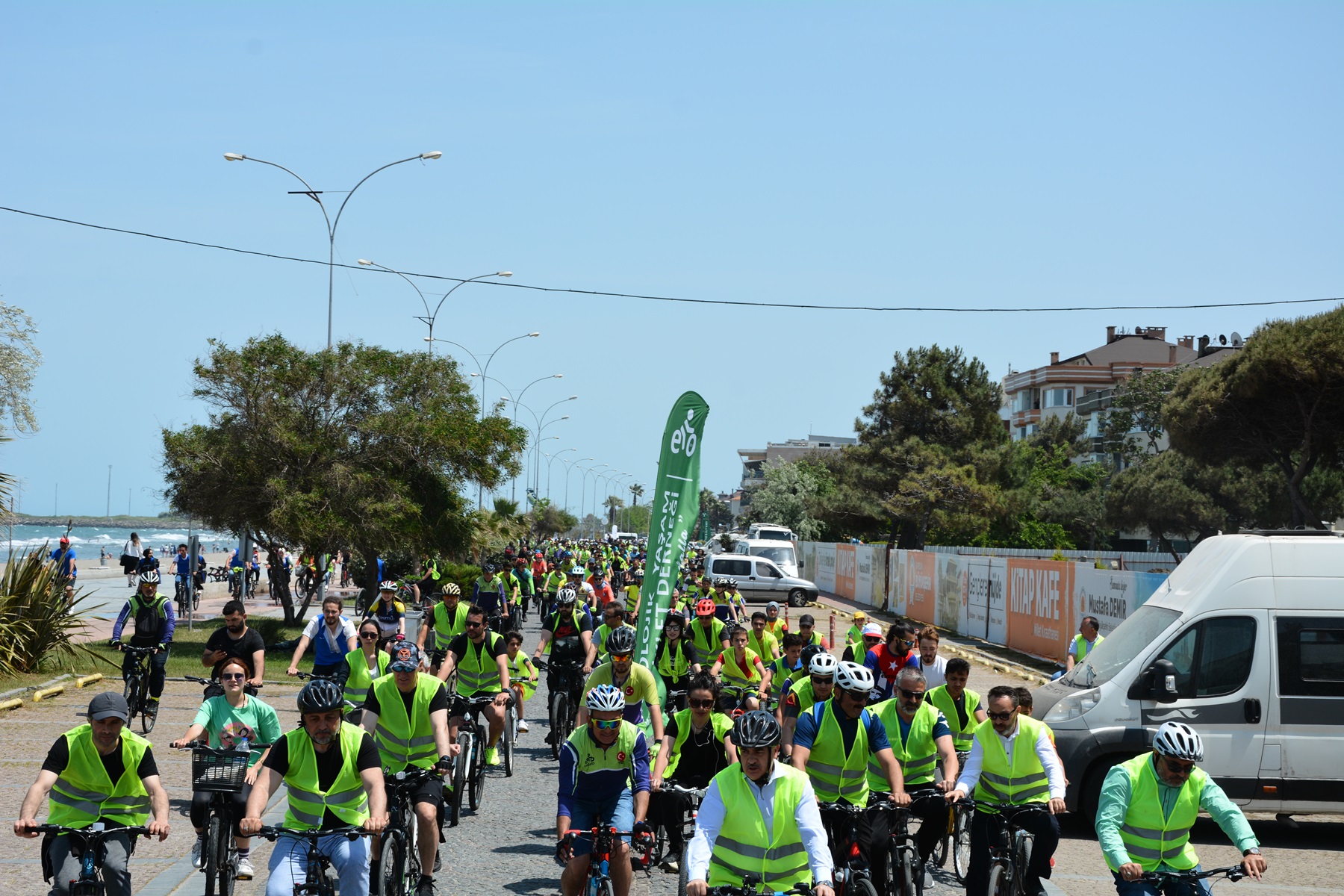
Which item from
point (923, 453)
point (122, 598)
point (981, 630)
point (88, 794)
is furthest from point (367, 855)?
point (923, 453)

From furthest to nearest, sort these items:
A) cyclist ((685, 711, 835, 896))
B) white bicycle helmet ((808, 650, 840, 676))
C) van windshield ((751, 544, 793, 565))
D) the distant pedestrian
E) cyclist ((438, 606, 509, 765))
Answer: van windshield ((751, 544, 793, 565)), the distant pedestrian, cyclist ((438, 606, 509, 765)), white bicycle helmet ((808, 650, 840, 676)), cyclist ((685, 711, 835, 896))

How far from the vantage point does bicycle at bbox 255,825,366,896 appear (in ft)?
21.4

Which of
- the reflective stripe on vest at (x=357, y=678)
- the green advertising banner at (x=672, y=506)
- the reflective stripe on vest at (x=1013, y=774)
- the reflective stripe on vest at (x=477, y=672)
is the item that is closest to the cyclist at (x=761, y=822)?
the reflective stripe on vest at (x=1013, y=774)

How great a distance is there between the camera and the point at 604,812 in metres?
7.82

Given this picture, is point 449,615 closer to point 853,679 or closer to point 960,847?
point 960,847

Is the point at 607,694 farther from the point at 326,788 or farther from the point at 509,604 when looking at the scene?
the point at 509,604

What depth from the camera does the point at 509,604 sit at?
24.8 metres

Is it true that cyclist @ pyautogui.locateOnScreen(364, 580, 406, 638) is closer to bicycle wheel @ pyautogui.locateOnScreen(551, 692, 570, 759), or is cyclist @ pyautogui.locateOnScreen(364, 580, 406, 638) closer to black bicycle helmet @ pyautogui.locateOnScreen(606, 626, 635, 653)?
bicycle wheel @ pyautogui.locateOnScreen(551, 692, 570, 759)

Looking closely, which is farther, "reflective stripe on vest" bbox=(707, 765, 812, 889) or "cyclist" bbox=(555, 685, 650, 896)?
"cyclist" bbox=(555, 685, 650, 896)

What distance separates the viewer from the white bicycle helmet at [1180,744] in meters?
6.29

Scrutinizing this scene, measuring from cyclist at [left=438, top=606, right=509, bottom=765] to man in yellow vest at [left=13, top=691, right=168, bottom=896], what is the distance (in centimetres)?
524

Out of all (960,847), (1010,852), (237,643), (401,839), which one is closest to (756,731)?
(401,839)

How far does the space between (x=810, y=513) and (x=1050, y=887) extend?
7597 cm

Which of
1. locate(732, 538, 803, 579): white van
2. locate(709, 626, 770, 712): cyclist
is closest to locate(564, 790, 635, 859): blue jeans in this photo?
locate(709, 626, 770, 712): cyclist
